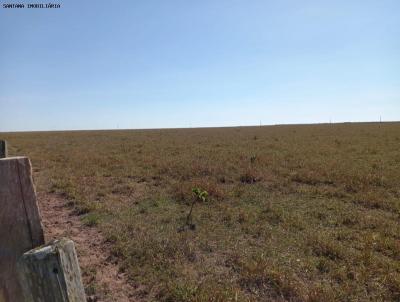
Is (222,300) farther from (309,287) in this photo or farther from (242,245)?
(242,245)

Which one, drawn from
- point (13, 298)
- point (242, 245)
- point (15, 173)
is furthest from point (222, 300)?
point (15, 173)

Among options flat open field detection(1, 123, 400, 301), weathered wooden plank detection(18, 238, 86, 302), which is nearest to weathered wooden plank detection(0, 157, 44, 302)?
weathered wooden plank detection(18, 238, 86, 302)

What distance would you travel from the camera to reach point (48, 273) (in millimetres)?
1815

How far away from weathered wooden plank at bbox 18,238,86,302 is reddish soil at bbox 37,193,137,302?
292cm

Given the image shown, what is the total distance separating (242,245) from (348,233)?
81.6 inches

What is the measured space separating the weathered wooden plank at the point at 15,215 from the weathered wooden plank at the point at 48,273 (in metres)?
0.26

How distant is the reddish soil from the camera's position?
15.4 ft

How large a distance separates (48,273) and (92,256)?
433cm

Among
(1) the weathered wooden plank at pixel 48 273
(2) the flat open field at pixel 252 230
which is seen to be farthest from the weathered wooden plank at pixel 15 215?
(2) the flat open field at pixel 252 230

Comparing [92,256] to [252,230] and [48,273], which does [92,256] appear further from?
[48,273]

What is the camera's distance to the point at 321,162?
15.6m

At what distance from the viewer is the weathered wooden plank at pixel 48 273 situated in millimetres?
1807

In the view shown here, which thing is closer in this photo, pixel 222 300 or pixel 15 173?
pixel 15 173

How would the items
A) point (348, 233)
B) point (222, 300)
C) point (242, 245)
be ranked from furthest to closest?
point (348, 233)
point (242, 245)
point (222, 300)
